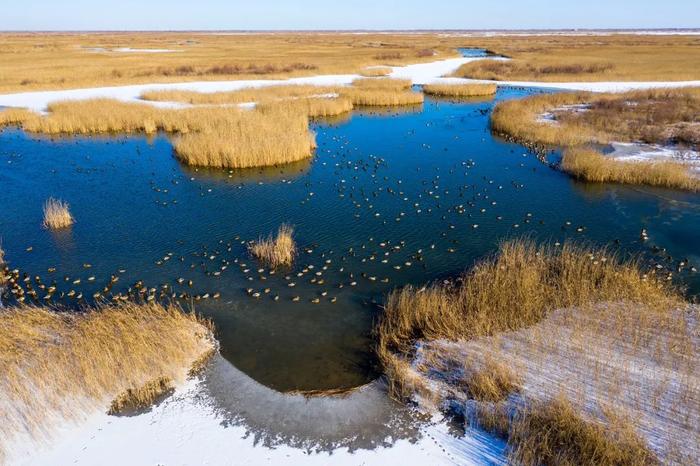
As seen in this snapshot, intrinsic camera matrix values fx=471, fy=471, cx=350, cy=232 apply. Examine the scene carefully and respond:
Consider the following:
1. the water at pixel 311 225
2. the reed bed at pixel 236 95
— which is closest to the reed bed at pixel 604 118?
the water at pixel 311 225

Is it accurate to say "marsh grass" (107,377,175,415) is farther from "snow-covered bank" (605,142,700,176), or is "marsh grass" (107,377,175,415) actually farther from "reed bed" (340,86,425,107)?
"reed bed" (340,86,425,107)

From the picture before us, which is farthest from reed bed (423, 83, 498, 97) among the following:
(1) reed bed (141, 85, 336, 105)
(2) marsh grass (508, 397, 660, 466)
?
(2) marsh grass (508, 397, 660, 466)

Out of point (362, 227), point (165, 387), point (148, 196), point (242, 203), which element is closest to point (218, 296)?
point (165, 387)

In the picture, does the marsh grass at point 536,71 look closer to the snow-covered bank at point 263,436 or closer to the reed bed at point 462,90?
the reed bed at point 462,90

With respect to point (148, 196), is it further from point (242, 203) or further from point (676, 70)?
point (676, 70)

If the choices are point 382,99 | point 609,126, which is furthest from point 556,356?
point 382,99

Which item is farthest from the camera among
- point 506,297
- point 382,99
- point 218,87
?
point 218,87

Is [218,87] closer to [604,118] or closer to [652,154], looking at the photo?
[604,118]
